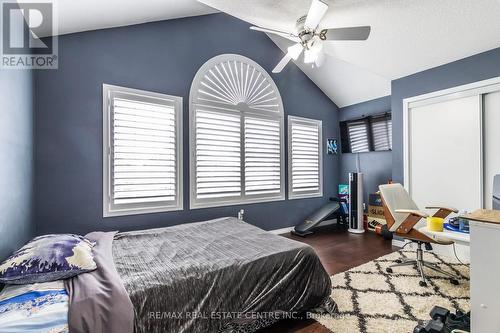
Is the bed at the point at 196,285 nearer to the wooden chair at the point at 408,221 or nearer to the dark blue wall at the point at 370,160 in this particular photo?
the wooden chair at the point at 408,221

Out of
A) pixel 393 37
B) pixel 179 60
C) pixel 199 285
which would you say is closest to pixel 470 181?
pixel 393 37

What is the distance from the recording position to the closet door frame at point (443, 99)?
9.39ft

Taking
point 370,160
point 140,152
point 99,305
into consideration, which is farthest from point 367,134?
point 99,305

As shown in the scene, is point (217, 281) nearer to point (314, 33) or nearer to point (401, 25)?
point (314, 33)

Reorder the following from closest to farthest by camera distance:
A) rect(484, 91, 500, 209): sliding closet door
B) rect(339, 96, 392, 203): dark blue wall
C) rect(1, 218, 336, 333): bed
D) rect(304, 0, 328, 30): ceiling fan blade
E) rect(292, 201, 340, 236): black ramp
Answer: rect(1, 218, 336, 333): bed → rect(304, 0, 328, 30): ceiling fan blade → rect(484, 91, 500, 209): sliding closet door → rect(292, 201, 340, 236): black ramp → rect(339, 96, 392, 203): dark blue wall

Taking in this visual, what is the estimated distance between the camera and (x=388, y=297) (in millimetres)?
2199

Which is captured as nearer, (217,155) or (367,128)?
(217,155)

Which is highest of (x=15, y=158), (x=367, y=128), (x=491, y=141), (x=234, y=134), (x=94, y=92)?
(x=94, y=92)

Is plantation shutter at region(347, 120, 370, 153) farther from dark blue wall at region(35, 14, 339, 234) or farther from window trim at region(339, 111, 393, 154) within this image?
dark blue wall at region(35, 14, 339, 234)

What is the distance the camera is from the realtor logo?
176 centimetres

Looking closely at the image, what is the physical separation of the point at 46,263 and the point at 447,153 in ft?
14.4

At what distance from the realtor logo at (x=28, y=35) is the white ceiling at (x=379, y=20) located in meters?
0.13

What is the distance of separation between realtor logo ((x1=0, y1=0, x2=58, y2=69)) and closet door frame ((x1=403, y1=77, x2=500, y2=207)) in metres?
4.43

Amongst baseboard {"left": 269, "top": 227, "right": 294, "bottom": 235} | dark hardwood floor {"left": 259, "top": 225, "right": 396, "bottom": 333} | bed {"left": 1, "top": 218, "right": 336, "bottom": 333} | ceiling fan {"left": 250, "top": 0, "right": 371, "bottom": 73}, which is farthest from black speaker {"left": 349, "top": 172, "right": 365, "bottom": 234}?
bed {"left": 1, "top": 218, "right": 336, "bottom": 333}
